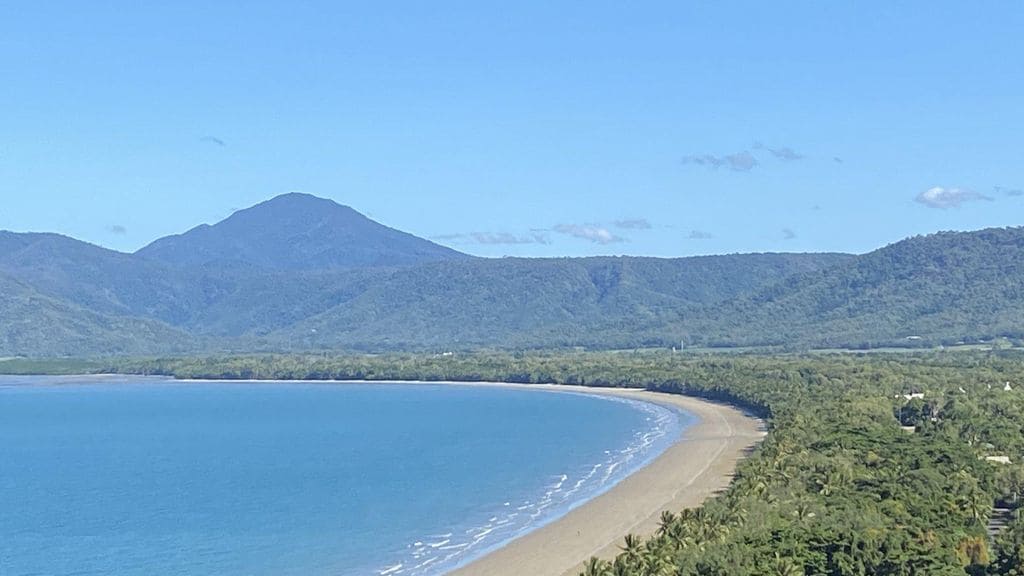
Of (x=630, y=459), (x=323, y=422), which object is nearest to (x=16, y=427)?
(x=323, y=422)

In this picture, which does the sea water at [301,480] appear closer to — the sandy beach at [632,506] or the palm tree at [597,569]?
the sandy beach at [632,506]

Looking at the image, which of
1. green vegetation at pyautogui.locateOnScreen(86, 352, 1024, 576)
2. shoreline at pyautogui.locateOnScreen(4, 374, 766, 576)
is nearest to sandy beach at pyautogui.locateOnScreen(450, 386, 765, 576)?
shoreline at pyautogui.locateOnScreen(4, 374, 766, 576)

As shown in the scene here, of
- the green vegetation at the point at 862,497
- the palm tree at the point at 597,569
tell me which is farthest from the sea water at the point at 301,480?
the palm tree at the point at 597,569

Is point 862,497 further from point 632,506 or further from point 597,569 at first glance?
point 597,569

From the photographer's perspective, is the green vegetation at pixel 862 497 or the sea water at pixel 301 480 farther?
the sea water at pixel 301 480

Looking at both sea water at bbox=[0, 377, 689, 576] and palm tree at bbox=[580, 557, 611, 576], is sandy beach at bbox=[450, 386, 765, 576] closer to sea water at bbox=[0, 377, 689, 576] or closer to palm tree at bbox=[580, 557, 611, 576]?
sea water at bbox=[0, 377, 689, 576]

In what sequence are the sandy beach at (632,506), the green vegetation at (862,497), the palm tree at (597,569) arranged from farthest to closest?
the sandy beach at (632,506) → the green vegetation at (862,497) → the palm tree at (597,569)

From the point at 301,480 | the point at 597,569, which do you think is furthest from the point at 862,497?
the point at 301,480
